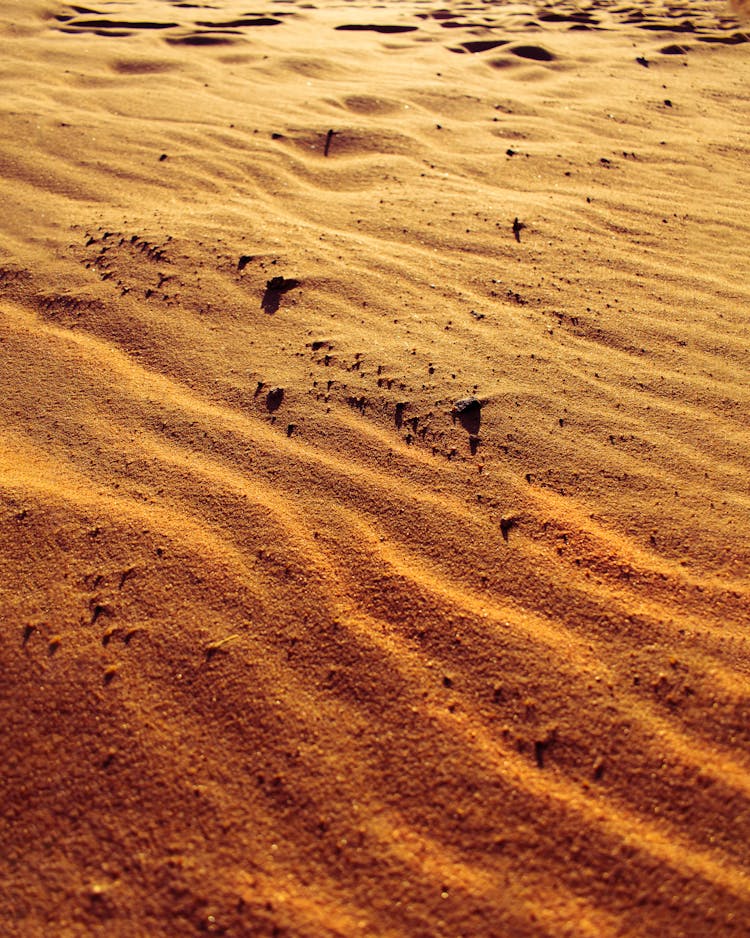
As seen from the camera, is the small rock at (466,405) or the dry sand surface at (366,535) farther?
the small rock at (466,405)

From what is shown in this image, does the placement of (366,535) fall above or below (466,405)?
below

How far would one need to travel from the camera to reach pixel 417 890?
3.65 feet

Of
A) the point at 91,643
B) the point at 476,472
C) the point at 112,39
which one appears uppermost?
the point at 112,39

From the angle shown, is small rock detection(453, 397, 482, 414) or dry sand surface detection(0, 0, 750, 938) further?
small rock detection(453, 397, 482, 414)

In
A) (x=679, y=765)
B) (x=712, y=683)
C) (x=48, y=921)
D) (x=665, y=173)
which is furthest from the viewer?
(x=665, y=173)

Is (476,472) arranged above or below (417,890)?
above

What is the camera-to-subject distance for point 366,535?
1.63 m

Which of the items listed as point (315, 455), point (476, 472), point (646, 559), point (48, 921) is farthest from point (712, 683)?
point (48, 921)

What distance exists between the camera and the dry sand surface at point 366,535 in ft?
3.76

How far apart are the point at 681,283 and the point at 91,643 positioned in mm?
2362

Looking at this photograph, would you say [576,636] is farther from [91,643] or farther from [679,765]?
[91,643]

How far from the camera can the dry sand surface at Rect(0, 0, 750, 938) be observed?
3.76 ft

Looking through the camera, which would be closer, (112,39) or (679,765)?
(679,765)

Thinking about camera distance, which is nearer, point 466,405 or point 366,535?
point 366,535
